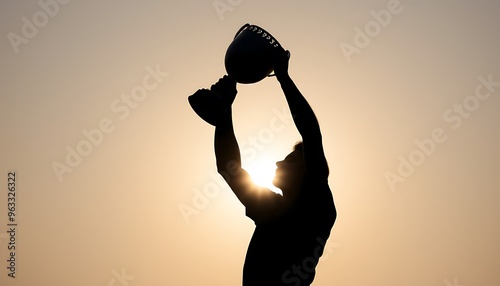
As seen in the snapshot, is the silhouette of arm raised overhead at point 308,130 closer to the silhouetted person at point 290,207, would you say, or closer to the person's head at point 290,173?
the silhouetted person at point 290,207

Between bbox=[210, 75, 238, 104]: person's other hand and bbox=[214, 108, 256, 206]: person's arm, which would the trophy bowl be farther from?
bbox=[214, 108, 256, 206]: person's arm

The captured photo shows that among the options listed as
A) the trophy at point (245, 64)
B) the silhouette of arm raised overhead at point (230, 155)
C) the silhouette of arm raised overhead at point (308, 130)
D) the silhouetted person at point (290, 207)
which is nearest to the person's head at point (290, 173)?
the silhouetted person at point (290, 207)

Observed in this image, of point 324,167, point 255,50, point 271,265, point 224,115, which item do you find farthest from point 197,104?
point 271,265

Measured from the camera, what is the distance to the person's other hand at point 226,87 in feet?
8.87

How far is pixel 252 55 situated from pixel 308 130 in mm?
614

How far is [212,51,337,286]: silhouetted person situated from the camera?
229cm

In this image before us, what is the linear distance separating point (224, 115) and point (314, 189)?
2.33ft

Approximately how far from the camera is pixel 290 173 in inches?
104

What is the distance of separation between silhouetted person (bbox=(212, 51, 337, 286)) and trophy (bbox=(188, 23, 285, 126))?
79 millimetres

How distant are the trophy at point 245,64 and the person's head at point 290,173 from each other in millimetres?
454

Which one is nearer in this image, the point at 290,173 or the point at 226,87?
the point at 290,173

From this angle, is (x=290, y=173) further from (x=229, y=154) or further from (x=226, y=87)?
(x=226, y=87)

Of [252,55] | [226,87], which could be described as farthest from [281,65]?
[226,87]

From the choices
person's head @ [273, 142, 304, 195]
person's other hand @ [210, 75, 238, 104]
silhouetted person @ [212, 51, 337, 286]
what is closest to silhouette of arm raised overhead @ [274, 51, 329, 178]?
silhouetted person @ [212, 51, 337, 286]
